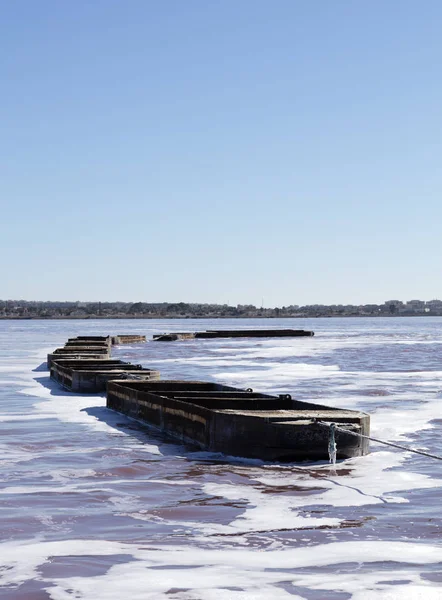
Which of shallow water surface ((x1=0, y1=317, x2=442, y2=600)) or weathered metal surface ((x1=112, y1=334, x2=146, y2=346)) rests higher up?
shallow water surface ((x1=0, y1=317, x2=442, y2=600))

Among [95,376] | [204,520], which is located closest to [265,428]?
[204,520]

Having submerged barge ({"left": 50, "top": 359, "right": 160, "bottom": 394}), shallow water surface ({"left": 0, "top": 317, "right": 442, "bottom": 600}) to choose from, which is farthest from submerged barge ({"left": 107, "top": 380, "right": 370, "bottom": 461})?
submerged barge ({"left": 50, "top": 359, "right": 160, "bottom": 394})

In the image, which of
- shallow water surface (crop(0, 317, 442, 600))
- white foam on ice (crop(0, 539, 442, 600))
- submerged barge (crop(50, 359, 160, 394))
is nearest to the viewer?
white foam on ice (crop(0, 539, 442, 600))

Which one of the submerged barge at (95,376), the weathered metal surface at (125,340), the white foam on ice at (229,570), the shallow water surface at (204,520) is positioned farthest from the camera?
the weathered metal surface at (125,340)

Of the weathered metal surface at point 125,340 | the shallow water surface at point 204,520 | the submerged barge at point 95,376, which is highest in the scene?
the submerged barge at point 95,376

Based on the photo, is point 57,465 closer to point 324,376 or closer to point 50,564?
point 50,564

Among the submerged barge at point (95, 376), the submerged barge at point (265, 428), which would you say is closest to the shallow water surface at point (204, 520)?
the submerged barge at point (265, 428)

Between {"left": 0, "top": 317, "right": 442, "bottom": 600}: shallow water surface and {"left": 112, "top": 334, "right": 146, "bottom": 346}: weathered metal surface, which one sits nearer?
{"left": 0, "top": 317, "right": 442, "bottom": 600}: shallow water surface

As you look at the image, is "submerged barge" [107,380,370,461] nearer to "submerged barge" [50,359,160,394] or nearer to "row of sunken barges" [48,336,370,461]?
"row of sunken barges" [48,336,370,461]

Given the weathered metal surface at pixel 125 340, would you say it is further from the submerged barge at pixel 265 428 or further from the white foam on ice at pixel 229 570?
the white foam on ice at pixel 229 570

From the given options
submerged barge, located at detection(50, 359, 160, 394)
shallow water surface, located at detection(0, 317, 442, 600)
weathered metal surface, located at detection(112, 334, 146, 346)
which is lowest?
weathered metal surface, located at detection(112, 334, 146, 346)

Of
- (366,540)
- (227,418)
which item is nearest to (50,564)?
(366,540)

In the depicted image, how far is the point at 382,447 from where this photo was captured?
59.1ft

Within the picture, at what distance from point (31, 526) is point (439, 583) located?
5182 mm
